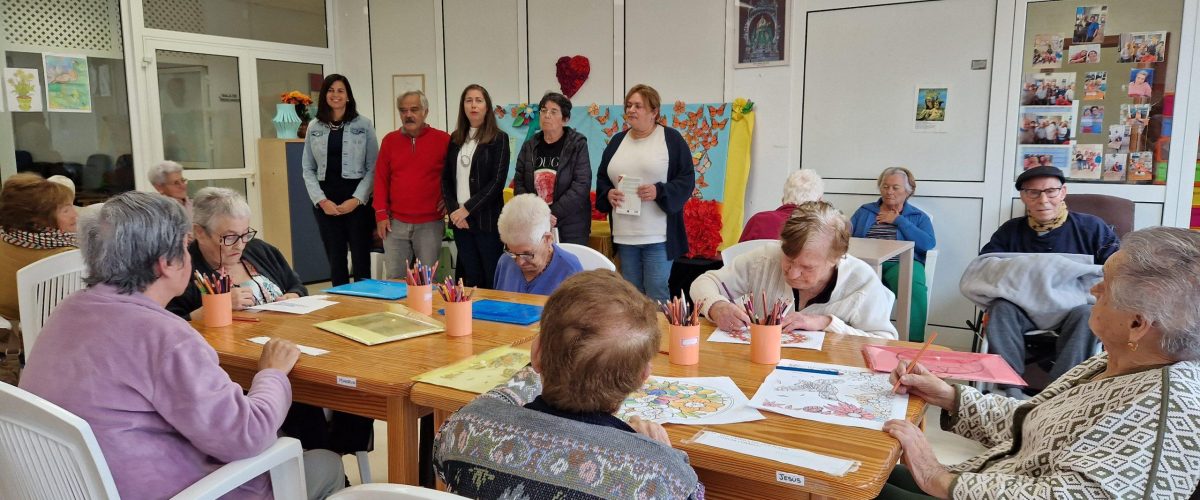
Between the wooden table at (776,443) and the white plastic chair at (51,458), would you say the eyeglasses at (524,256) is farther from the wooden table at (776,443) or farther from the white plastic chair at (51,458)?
the white plastic chair at (51,458)

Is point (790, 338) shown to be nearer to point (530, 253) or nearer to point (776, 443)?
point (776, 443)

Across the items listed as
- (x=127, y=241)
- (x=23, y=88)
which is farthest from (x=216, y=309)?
(x=23, y=88)

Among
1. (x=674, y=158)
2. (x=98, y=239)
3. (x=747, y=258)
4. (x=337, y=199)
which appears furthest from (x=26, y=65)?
(x=747, y=258)

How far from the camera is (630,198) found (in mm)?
4227

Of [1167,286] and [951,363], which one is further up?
[1167,286]

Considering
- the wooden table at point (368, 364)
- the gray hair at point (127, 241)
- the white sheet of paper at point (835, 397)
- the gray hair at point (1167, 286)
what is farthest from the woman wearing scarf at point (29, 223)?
the gray hair at point (1167, 286)

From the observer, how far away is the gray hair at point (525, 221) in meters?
2.72

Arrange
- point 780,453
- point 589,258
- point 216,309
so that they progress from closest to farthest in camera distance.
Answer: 1. point 780,453
2. point 216,309
3. point 589,258

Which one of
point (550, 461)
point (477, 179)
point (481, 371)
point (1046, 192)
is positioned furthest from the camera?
point (477, 179)

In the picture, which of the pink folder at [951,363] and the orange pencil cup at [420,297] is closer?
the pink folder at [951,363]

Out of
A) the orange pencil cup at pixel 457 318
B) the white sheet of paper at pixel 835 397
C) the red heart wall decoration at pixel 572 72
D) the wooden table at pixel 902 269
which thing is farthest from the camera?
the red heart wall decoration at pixel 572 72

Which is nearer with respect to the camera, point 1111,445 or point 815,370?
point 1111,445

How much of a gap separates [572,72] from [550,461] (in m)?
5.15

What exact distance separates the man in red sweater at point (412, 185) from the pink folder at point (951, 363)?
3.22 metres
